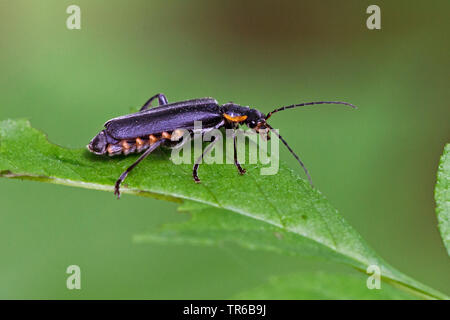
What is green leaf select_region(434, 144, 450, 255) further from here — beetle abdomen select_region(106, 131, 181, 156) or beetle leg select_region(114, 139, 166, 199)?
beetle abdomen select_region(106, 131, 181, 156)

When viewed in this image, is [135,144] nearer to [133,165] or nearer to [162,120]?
[162,120]

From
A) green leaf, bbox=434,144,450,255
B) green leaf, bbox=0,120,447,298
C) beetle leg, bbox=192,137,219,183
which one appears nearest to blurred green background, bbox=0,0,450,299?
beetle leg, bbox=192,137,219,183

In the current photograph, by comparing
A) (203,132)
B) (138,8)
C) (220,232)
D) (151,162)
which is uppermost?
(138,8)

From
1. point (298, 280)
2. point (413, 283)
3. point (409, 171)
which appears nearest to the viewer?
point (298, 280)

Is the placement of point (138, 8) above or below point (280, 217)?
above

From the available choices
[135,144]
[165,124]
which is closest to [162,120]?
[165,124]

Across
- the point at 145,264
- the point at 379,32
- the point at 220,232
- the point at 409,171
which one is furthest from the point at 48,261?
the point at 379,32

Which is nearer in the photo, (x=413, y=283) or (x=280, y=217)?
(x=413, y=283)

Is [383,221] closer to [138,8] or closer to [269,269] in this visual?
[269,269]
